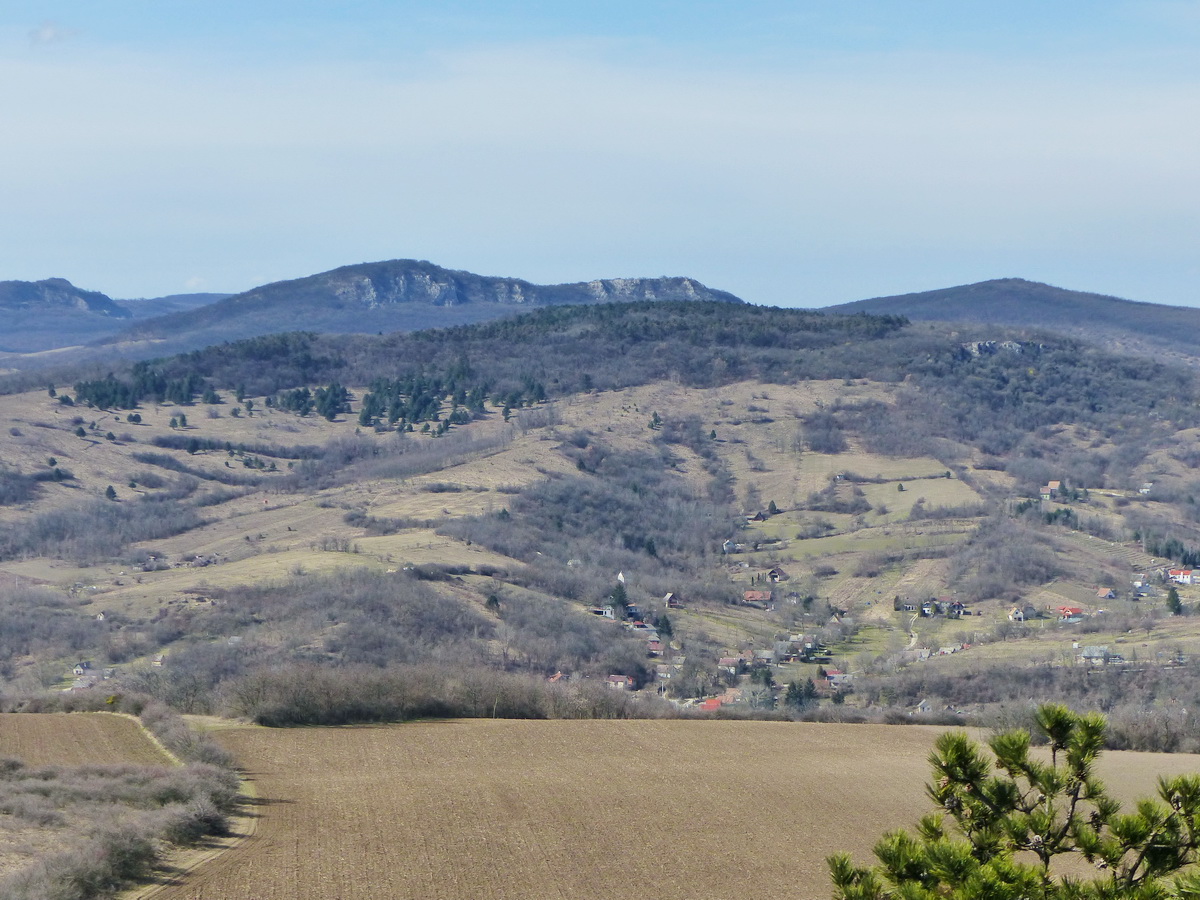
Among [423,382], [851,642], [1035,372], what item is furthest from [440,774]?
[1035,372]

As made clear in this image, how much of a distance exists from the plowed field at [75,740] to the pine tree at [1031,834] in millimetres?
21821

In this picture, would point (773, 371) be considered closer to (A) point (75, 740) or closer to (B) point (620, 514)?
(B) point (620, 514)

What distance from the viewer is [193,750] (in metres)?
32.6

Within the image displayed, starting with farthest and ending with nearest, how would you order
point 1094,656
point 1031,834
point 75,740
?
1. point 1094,656
2. point 75,740
3. point 1031,834

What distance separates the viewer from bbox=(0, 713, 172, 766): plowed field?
3203 cm

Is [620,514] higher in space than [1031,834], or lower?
lower

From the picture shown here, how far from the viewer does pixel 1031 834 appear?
1427 centimetres

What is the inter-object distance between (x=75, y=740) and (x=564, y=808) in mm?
13409

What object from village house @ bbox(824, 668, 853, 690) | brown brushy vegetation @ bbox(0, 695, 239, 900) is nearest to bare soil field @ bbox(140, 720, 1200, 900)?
brown brushy vegetation @ bbox(0, 695, 239, 900)

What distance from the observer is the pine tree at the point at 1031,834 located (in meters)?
13.2

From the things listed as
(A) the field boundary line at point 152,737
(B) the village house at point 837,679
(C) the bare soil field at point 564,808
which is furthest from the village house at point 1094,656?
(A) the field boundary line at point 152,737

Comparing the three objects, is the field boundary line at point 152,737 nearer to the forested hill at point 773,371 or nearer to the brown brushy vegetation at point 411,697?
the brown brushy vegetation at point 411,697

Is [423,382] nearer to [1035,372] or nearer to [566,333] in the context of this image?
[566,333]

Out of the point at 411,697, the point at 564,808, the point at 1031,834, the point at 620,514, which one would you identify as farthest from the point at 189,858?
the point at 620,514
